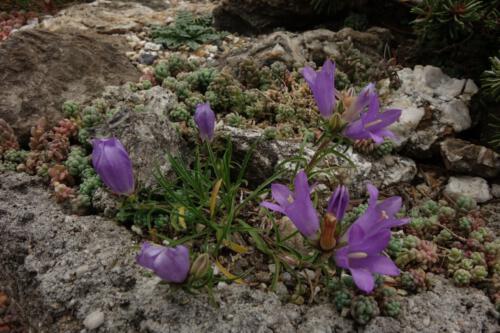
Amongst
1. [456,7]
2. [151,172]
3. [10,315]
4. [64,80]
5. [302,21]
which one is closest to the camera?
[151,172]

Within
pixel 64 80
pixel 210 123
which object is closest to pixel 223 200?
pixel 210 123

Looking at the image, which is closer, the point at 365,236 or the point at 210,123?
the point at 365,236

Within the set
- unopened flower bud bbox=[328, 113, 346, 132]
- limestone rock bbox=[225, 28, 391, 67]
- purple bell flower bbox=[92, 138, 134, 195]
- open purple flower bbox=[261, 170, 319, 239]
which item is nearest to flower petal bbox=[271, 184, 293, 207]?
open purple flower bbox=[261, 170, 319, 239]

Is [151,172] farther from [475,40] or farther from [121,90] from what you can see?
→ [475,40]

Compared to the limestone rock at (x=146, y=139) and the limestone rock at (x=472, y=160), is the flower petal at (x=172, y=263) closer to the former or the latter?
the limestone rock at (x=146, y=139)

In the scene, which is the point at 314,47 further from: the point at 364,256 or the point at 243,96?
the point at 364,256

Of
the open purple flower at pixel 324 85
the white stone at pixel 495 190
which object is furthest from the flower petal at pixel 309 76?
the white stone at pixel 495 190

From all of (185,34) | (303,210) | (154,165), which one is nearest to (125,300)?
(154,165)
